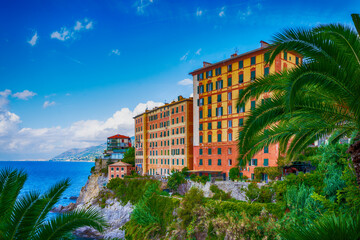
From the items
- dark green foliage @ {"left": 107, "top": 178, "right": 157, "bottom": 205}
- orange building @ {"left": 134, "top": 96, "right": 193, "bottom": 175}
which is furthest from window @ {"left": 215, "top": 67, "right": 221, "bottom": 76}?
dark green foliage @ {"left": 107, "top": 178, "right": 157, "bottom": 205}

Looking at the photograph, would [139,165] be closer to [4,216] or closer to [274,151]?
[274,151]

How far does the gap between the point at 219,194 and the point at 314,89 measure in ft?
100

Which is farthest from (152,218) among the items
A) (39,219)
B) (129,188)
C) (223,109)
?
(39,219)

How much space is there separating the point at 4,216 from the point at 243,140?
7.94 m

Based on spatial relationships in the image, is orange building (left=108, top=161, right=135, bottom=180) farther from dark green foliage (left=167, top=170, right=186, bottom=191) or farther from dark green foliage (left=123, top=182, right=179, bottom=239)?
dark green foliage (left=123, top=182, right=179, bottom=239)

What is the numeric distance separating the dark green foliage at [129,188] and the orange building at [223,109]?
10744 mm

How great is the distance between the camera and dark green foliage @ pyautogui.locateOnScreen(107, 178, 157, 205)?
57.7 meters

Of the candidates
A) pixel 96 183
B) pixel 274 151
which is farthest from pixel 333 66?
pixel 96 183

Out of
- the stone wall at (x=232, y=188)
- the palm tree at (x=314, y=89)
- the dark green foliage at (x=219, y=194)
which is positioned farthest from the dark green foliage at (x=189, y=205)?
the palm tree at (x=314, y=89)

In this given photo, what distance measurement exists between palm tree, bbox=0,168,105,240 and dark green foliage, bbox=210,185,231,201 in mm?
30431

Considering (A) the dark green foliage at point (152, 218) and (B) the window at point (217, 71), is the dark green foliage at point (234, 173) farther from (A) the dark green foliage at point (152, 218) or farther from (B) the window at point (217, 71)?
(B) the window at point (217, 71)

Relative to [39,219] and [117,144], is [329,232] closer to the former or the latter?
[39,219]

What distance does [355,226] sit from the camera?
6387mm

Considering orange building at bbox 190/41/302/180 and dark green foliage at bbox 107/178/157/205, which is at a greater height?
orange building at bbox 190/41/302/180
